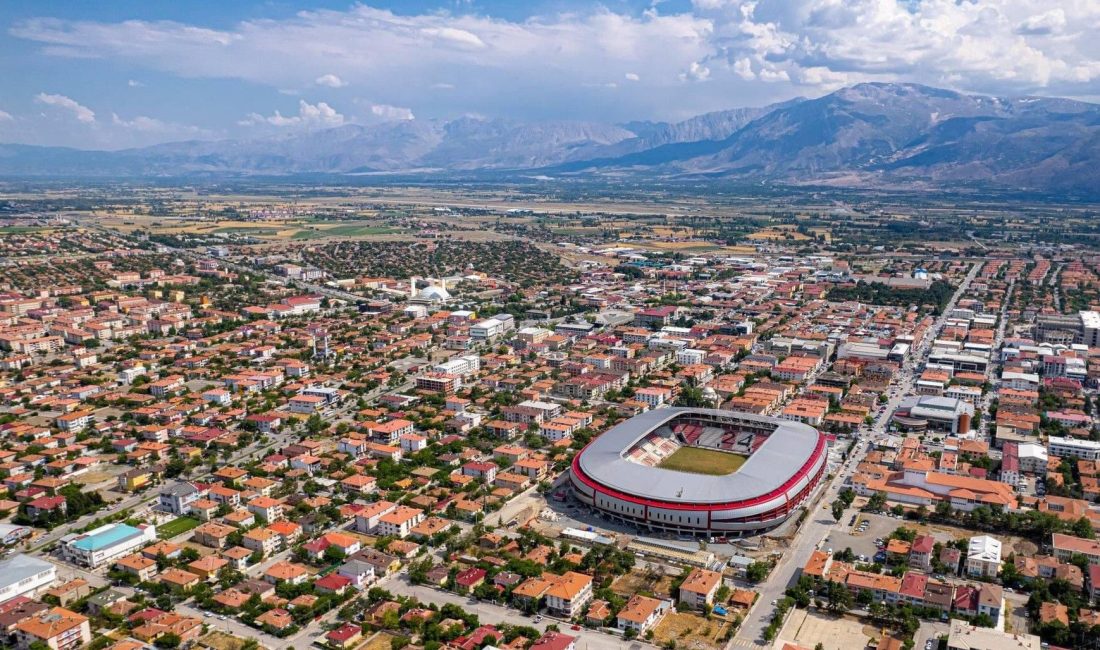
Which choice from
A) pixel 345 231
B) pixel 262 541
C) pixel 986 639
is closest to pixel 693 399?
pixel 986 639

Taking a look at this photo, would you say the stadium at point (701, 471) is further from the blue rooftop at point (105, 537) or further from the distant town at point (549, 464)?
the blue rooftop at point (105, 537)

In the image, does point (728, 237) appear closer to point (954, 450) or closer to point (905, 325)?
point (905, 325)

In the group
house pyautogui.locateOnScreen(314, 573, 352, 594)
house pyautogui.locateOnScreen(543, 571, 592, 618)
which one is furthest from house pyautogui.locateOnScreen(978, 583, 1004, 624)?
house pyautogui.locateOnScreen(314, 573, 352, 594)

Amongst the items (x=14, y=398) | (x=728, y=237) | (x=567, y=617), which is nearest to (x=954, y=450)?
(x=567, y=617)

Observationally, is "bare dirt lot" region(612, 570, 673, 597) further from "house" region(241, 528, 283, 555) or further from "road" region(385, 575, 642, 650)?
"house" region(241, 528, 283, 555)

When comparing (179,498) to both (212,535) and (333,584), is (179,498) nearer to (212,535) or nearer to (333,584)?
(212,535)

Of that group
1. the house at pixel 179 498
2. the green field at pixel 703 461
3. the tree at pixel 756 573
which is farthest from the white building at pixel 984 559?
the house at pixel 179 498
